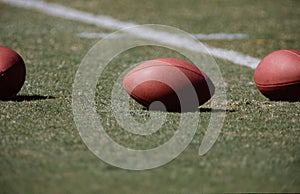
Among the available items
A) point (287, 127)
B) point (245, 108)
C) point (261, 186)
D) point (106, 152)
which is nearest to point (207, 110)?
point (245, 108)

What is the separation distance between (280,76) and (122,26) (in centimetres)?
718

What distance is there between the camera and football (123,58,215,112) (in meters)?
5.86

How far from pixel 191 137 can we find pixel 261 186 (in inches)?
47.8

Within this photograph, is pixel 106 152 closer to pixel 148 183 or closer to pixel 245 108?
pixel 148 183

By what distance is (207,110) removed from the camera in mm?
6176

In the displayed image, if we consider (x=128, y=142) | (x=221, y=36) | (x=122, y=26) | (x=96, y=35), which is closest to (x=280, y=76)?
(x=128, y=142)

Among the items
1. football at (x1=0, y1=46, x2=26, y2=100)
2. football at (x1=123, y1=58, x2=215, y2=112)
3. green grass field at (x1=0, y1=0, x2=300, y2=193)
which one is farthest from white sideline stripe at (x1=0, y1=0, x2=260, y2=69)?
football at (x1=0, y1=46, x2=26, y2=100)

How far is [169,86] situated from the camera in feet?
19.1

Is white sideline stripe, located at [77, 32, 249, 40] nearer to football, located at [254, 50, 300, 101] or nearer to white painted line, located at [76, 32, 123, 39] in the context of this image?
white painted line, located at [76, 32, 123, 39]

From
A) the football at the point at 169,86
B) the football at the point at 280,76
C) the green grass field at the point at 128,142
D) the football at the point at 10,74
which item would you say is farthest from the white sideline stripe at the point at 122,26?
the football at the point at 10,74

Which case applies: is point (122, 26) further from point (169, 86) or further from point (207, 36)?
point (169, 86)

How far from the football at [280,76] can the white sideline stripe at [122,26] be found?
2731 mm

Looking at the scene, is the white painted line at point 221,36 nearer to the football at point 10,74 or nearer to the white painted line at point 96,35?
the white painted line at point 96,35

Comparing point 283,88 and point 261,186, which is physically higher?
point 261,186
